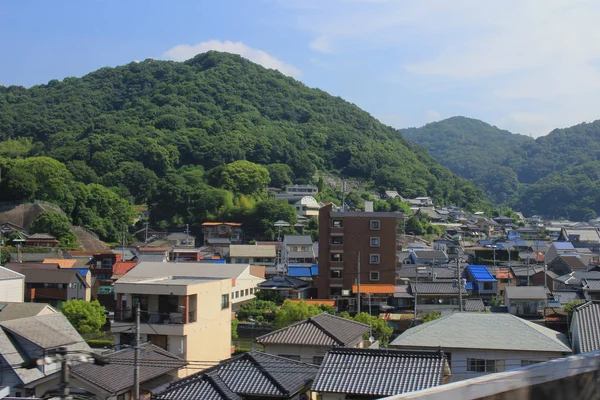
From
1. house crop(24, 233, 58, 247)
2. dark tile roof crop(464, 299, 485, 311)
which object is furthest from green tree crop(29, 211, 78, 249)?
dark tile roof crop(464, 299, 485, 311)

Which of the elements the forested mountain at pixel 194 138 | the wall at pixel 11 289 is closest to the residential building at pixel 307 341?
the wall at pixel 11 289

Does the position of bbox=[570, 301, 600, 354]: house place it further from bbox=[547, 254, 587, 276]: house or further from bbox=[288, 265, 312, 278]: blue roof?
bbox=[547, 254, 587, 276]: house

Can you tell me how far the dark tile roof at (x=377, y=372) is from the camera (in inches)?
281

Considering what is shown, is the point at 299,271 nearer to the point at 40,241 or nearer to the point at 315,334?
the point at 40,241

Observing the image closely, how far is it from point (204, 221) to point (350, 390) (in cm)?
3667

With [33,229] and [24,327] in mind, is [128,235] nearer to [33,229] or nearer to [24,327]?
[33,229]

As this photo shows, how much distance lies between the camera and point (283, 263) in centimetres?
3206

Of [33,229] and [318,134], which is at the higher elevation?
[318,134]

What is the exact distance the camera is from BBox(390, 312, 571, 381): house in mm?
9734

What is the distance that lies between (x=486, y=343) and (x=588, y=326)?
62.4 inches

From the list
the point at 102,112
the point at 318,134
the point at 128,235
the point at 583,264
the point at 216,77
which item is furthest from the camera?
the point at 216,77

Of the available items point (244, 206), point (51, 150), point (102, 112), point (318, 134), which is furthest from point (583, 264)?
point (102, 112)

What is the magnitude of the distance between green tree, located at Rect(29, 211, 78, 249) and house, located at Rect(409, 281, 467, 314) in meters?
19.6

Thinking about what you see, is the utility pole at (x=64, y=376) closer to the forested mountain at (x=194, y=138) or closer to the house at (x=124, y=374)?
the house at (x=124, y=374)
